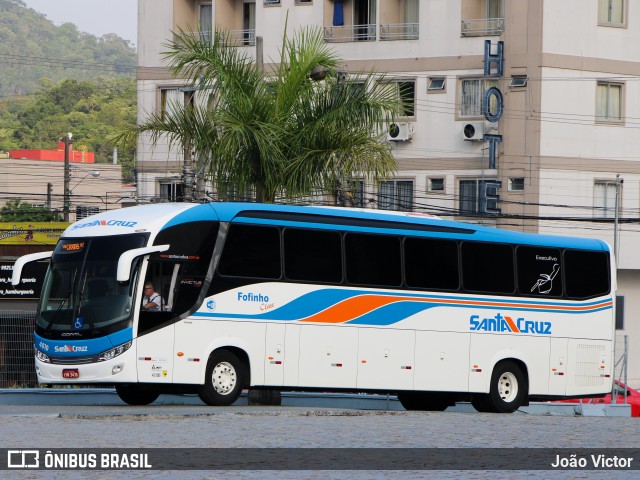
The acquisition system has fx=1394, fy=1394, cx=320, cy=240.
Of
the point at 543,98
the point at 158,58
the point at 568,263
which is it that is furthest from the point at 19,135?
the point at 568,263

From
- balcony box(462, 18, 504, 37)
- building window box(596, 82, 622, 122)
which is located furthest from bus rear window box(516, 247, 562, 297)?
building window box(596, 82, 622, 122)

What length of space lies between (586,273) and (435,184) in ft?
73.9

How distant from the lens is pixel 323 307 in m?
23.5

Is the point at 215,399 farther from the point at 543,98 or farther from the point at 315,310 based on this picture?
the point at 543,98

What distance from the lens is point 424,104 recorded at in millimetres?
49156

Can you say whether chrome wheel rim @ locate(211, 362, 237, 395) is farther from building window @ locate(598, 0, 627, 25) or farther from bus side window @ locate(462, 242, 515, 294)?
building window @ locate(598, 0, 627, 25)

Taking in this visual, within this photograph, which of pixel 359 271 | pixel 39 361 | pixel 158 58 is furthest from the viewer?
pixel 158 58

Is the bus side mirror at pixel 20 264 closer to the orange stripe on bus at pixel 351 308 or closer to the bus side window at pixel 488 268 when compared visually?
the orange stripe on bus at pixel 351 308

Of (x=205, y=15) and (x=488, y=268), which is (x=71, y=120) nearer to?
(x=205, y=15)

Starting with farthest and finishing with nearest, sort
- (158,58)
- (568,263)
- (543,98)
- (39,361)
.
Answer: (158,58) < (543,98) < (568,263) < (39,361)

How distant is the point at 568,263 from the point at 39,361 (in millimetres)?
10363

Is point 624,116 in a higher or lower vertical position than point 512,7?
lower

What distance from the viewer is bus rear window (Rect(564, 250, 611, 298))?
26719mm

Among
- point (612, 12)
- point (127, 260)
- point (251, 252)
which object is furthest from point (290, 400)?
point (612, 12)
